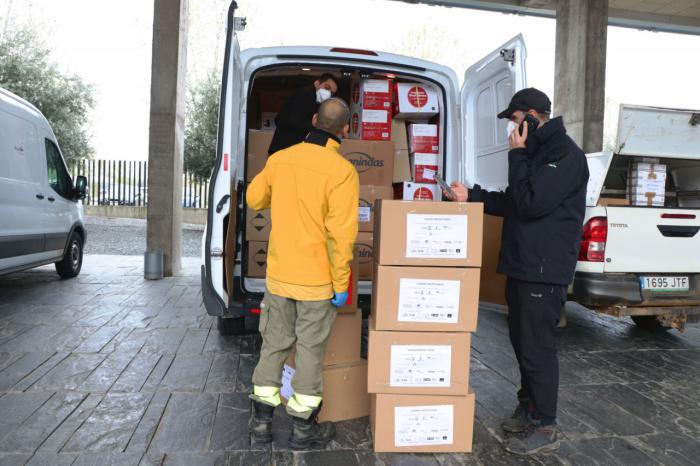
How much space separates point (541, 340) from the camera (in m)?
2.64

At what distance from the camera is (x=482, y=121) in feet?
14.7

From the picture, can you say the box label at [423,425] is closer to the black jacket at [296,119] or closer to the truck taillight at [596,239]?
the black jacket at [296,119]

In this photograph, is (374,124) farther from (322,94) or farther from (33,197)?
(33,197)

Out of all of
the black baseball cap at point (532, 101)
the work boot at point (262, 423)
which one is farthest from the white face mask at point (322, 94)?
the work boot at point (262, 423)

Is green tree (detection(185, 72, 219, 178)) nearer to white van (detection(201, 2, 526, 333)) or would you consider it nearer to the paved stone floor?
the paved stone floor

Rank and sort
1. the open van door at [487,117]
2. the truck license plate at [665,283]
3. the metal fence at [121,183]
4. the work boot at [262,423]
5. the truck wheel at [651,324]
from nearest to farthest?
the work boot at [262,423]
the open van door at [487,117]
the truck license plate at [665,283]
the truck wheel at [651,324]
the metal fence at [121,183]

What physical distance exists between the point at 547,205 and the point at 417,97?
91.8 inches

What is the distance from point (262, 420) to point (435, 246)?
1.24 m

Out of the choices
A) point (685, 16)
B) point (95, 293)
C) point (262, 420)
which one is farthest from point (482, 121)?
point (685, 16)

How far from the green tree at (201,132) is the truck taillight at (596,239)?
15.1m

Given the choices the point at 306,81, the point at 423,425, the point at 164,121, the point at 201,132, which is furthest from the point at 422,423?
the point at 201,132

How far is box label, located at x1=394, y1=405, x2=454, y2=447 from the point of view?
258cm

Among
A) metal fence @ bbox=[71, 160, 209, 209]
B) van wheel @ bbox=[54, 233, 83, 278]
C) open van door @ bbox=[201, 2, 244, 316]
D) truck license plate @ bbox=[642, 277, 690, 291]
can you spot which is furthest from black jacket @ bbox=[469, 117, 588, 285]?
metal fence @ bbox=[71, 160, 209, 209]

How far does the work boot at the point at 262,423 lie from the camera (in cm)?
261
